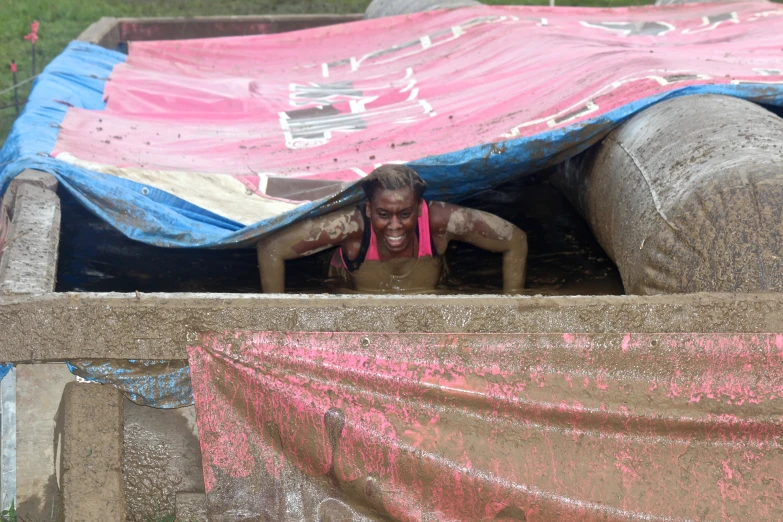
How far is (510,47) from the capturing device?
6.42 m

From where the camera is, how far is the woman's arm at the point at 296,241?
4.27m

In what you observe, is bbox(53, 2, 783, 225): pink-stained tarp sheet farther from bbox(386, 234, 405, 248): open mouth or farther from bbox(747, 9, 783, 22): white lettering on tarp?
bbox(386, 234, 405, 248): open mouth

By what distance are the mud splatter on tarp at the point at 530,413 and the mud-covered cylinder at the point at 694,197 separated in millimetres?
385

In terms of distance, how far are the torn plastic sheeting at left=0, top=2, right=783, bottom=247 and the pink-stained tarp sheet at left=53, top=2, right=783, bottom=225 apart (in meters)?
0.01

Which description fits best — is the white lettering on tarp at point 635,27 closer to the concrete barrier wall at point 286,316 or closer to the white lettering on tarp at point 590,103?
the white lettering on tarp at point 590,103

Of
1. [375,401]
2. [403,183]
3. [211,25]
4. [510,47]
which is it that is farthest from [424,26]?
[375,401]

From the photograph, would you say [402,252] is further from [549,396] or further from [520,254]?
[549,396]

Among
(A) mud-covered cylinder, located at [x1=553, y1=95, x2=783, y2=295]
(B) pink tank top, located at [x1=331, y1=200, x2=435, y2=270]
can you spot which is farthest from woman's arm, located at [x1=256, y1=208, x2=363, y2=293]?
(A) mud-covered cylinder, located at [x1=553, y1=95, x2=783, y2=295]

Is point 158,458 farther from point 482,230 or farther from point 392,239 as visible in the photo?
point 482,230

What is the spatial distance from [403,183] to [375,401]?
1475 millimetres

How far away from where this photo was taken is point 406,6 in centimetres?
897

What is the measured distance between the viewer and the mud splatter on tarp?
113 inches

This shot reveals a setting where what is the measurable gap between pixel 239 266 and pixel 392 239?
1083 mm

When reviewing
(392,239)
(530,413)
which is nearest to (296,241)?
(392,239)
